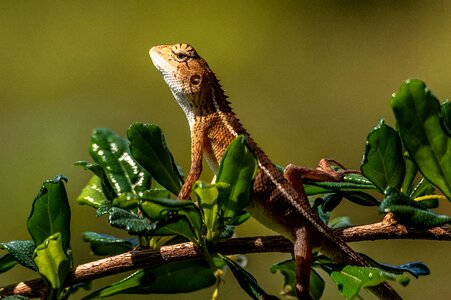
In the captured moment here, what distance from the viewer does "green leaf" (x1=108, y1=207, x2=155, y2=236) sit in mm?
1183

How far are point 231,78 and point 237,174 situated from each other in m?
2.92

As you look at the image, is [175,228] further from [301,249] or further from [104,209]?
[301,249]

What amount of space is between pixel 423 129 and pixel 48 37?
375cm

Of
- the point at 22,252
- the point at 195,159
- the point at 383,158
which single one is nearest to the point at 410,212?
the point at 383,158

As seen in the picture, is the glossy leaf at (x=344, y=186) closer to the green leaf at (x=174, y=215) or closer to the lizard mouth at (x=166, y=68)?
the green leaf at (x=174, y=215)

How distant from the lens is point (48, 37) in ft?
15.1

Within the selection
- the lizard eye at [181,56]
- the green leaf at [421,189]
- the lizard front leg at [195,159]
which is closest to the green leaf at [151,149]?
the lizard front leg at [195,159]

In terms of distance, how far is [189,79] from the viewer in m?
2.04

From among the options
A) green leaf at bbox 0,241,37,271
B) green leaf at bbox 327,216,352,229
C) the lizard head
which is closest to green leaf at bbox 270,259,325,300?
green leaf at bbox 327,216,352,229

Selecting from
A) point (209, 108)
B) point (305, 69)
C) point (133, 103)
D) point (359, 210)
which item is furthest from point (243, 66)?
point (209, 108)

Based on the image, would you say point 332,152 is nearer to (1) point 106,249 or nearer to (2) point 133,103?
(2) point 133,103

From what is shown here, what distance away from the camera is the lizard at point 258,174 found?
4.92 ft

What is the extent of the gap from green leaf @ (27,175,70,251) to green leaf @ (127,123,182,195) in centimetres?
15

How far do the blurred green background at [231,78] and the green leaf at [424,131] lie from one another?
70.8 inches
